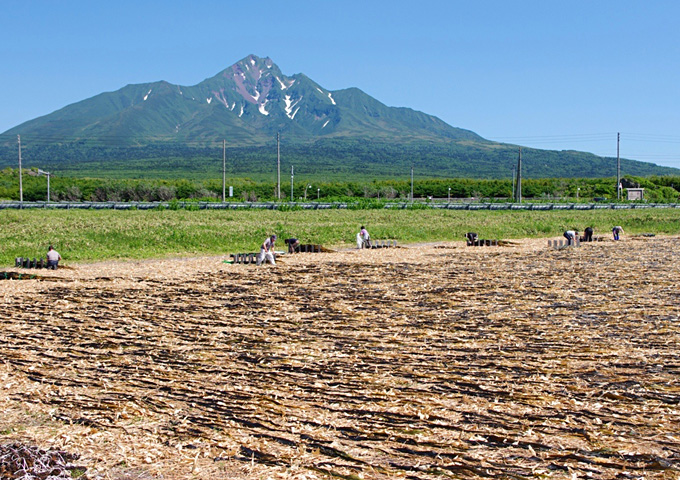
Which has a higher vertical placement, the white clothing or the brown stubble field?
the white clothing

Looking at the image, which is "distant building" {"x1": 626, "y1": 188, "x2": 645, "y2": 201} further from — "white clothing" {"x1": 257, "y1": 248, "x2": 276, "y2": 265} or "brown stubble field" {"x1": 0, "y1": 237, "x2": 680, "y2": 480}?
"brown stubble field" {"x1": 0, "y1": 237, "x2": 680, "y2": 480}

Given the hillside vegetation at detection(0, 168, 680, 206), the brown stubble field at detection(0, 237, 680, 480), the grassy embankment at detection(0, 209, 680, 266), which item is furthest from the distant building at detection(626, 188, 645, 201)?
the brown stubble field at detection(0, 237, 680, 480)

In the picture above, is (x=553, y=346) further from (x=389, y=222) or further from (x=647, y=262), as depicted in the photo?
(x=389, y=222)

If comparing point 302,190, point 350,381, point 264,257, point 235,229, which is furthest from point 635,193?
point 350,381

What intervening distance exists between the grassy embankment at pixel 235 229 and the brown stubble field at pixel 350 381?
13.9 meters

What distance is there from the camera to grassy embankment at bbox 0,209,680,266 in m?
32.4

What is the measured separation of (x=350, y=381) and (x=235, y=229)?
3118cm

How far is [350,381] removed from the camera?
968 cm

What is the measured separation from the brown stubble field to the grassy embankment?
1388 centimetres

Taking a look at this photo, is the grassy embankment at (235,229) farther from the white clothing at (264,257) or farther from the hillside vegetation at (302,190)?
the hillside vegetation at (302,190)

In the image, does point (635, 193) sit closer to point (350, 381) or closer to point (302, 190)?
point (302, 190)

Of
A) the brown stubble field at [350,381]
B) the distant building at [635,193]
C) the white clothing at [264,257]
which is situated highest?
the distant building at [635,193]

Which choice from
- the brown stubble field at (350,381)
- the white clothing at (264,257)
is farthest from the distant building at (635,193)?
the brown stubble field at (350,381)

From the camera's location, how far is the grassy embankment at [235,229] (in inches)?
1277
